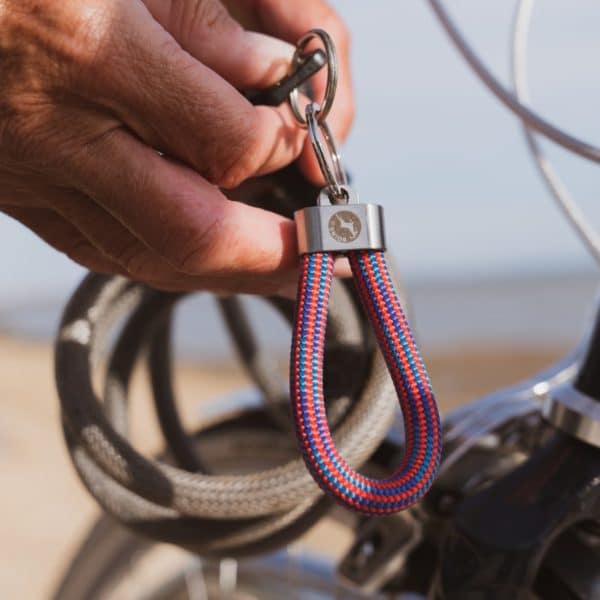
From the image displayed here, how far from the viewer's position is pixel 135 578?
127cm

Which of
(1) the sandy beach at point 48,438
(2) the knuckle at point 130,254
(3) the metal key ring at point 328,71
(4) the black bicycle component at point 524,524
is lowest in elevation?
(1) the sandy beach at point 48,438

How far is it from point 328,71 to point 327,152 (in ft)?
0.18

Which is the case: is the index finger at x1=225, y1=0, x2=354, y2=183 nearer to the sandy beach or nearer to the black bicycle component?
the black bicycle component

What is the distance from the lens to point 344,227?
601mm

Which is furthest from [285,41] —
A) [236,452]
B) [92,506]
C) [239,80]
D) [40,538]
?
[92,506]

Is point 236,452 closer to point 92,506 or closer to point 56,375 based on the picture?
point 56,375

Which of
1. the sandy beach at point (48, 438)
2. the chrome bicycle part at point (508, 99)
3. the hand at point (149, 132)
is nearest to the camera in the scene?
the hand at point (149, 132)

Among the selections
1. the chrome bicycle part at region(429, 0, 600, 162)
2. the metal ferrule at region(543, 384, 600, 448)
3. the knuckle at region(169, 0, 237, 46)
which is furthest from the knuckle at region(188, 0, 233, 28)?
the metal ferrule at region(543, 384, 600, 448)

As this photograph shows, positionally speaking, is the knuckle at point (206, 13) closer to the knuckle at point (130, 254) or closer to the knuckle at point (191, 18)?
the knuckle at point (191, 18)

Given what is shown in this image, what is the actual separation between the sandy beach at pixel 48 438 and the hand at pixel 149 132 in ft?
5.66

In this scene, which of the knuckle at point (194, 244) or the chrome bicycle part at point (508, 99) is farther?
the chrome bicycle part at point (508, 99)

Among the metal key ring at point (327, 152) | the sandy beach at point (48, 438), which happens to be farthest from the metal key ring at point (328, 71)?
the sandy beach at point (48, 438)

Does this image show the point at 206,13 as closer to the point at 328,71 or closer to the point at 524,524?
the point at 328,71

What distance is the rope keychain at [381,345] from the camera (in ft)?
1.87
